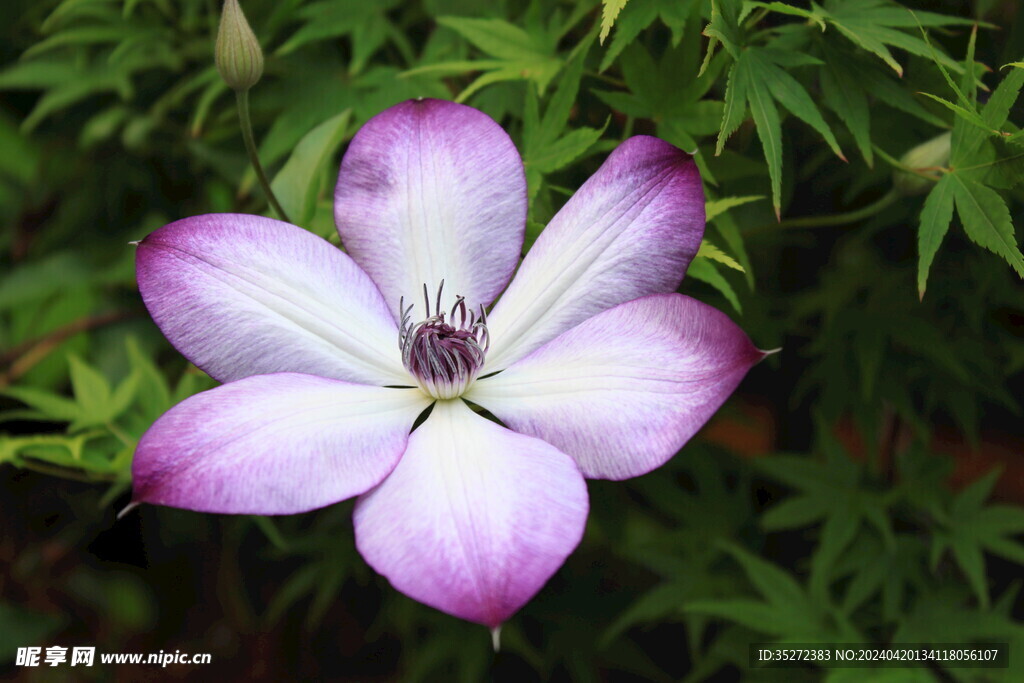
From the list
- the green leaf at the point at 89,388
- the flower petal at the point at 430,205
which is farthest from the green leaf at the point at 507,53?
the green leaf at the point at 89,388

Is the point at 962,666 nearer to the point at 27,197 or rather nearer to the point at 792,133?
the point at 792,133

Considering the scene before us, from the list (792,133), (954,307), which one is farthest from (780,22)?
(954,307)

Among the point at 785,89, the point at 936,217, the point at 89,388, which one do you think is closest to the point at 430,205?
the point at 785,89

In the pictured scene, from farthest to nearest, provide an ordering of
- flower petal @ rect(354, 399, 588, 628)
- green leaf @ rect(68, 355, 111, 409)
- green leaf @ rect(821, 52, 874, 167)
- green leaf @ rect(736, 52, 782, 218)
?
green leaf @ rect(68, 355, 111, 409) → green leaf @ rect(821, 52, 874, 167) → green leaf @ rect(736, 52, 782, 218) → flower petal @ rect(354, 399, 588, 628)

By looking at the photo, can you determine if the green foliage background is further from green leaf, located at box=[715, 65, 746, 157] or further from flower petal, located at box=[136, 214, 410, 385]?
flower petal, located at box=[136, 214, 410, 385]

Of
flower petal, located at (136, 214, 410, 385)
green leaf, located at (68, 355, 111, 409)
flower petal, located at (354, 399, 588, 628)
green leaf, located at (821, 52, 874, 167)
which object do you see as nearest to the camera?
flower petal, located at (354, 399, 588, 628)

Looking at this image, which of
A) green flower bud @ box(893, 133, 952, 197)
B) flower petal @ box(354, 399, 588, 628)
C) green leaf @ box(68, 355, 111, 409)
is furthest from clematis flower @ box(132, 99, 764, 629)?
green leaf @ box(68, 355, 111, 409)
